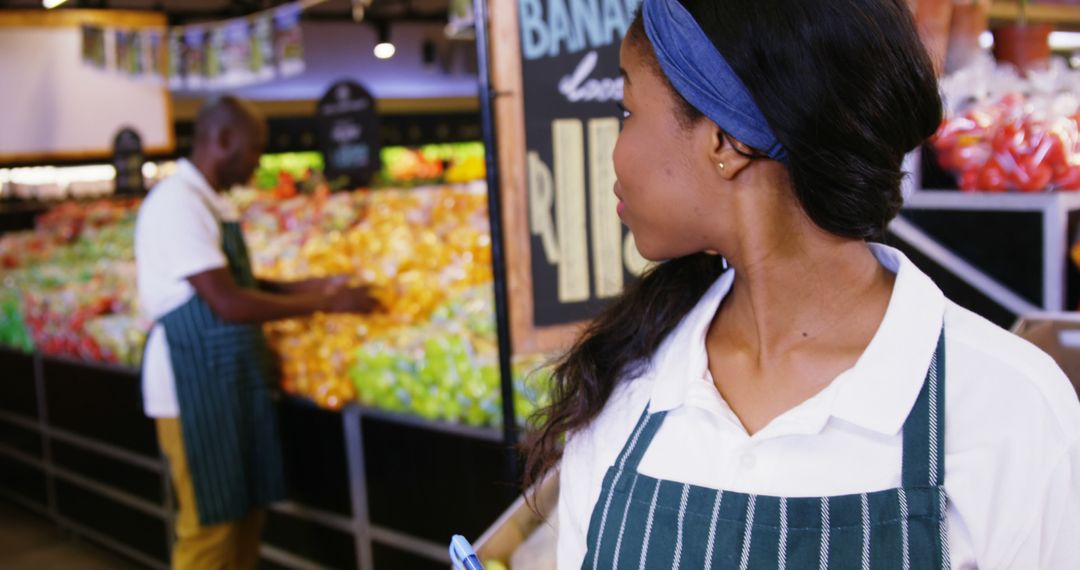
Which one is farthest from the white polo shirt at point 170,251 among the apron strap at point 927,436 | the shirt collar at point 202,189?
the apron strap at point 927,436

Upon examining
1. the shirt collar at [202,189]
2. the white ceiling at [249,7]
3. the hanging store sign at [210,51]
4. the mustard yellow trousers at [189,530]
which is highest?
the white ceiling at [249,7]

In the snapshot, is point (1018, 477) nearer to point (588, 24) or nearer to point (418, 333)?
point (588, 24)

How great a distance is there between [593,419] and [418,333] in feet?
7.71

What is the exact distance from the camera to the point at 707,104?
1004 millimetres

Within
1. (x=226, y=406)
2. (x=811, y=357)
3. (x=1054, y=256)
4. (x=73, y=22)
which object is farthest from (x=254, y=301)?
(x=73, y=22)

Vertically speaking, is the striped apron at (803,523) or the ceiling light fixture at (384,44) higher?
the ceiling light fixture at (384,44)

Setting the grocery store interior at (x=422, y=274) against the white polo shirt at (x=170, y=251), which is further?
the white polo shirt at (x=170, y=251)

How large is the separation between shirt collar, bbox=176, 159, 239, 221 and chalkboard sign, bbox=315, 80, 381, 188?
144cm

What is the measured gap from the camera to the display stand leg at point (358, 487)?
3.53 m

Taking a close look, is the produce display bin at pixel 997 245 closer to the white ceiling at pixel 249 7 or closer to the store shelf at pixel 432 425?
the store shelf at pixel 432 425

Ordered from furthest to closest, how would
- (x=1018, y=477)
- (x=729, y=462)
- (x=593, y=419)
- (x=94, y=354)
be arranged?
(x=94, y=354)
(x=593, y=419)
(x=729, y=462)
(x=1018, y=477)

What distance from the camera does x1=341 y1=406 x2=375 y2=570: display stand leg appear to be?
3.53 metres

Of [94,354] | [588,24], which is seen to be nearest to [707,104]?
[588,24]

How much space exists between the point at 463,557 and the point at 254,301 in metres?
2.42
